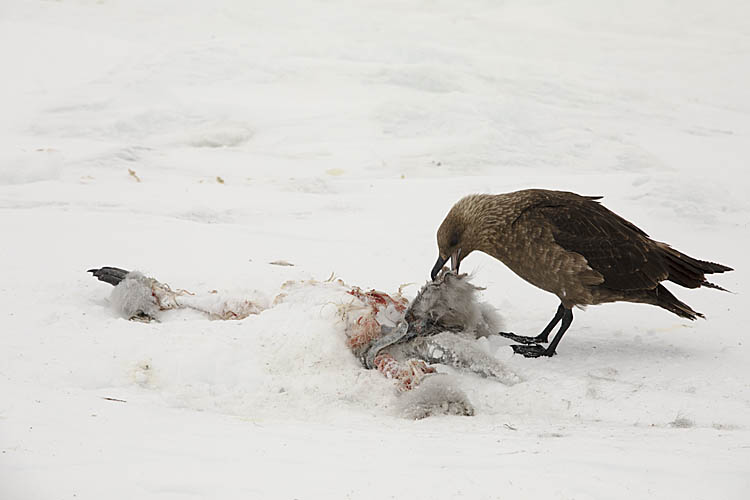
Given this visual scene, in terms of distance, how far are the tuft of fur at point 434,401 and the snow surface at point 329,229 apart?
56 mm

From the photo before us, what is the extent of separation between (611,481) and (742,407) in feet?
3.82

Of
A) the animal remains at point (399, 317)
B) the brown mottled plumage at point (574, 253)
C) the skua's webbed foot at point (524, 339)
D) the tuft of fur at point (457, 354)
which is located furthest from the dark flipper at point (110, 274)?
the skua's webbed foot at point (524, 339)

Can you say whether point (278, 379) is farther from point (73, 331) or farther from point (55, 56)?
point (55, 56)

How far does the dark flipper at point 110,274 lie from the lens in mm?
4000

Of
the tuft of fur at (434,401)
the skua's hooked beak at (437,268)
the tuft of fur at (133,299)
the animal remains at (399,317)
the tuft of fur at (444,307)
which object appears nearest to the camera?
the tuft of fur at (434,401)

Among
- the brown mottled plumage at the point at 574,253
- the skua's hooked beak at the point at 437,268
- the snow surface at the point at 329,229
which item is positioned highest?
the brown mottled plumage at the point at 574,253

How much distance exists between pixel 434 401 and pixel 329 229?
2462mm

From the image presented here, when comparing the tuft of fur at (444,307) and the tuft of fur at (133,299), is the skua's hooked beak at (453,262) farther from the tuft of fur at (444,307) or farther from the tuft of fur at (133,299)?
the tuft of fur at (133,299)

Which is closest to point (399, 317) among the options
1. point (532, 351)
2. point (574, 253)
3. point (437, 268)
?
point (437, 268)

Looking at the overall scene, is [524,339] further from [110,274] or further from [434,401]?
[110,274]

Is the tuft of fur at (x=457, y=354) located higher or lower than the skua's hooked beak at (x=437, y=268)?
lower

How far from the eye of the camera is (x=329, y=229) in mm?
5473

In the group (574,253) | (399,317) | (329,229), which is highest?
(574,253)

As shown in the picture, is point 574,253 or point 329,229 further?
point 329,229
